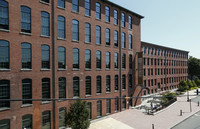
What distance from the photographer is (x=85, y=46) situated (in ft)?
74.4

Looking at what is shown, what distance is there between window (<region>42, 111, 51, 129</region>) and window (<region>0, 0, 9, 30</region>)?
11.4 metres

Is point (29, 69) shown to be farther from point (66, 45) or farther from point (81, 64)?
point (81, 64)

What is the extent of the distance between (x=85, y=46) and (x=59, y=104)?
9.74 meters

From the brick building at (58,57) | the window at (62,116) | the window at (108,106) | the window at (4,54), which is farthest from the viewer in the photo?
the window at (108,106)

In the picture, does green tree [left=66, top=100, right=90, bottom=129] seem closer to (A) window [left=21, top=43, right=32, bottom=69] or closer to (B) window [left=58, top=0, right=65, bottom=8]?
(A) window [left=21, top=43, right=32, bottom=69]

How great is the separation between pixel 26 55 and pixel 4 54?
224cm

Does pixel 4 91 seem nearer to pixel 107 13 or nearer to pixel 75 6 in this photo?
pixel 75 6

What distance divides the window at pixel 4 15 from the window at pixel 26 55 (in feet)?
8.57

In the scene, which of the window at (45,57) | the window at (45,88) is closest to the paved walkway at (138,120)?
the window at (45,88)

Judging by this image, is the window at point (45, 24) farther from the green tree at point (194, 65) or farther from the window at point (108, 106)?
the green tree at point (194, 65)

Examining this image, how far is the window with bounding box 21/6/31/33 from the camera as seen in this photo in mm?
16562

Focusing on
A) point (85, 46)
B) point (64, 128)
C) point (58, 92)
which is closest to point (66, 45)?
point (85, 46)

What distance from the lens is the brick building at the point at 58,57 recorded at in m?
15.6

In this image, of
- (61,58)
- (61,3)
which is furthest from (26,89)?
(61,3)
